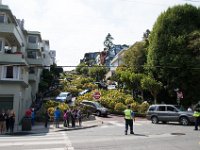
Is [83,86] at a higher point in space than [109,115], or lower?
higher

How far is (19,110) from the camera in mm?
33500

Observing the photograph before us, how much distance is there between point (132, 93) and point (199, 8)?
14853mm

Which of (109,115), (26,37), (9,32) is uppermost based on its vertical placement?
(26,37)

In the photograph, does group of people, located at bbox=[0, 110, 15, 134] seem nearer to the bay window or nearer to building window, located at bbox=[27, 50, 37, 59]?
the bay window

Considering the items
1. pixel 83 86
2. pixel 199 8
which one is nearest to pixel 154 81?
pixel 199 8

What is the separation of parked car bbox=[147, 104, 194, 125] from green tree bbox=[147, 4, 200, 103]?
822cm

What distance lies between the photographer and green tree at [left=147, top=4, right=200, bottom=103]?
41.4 meters

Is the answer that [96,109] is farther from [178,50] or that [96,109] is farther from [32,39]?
[32,39]

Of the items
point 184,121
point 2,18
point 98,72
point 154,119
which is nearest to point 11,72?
point 2,18

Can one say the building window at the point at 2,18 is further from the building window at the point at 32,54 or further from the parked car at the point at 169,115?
the building window at the point at 32,54

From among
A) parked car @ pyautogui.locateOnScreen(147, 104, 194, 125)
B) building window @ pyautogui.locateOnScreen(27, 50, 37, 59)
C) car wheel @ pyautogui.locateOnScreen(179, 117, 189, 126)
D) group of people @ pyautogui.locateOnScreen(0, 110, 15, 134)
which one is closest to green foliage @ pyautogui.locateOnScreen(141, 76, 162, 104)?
parked car @ pyautogui.locateOnScreen(147, 104, 194, 125)

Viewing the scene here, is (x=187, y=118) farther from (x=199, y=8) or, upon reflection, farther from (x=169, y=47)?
(x=199, y=8)

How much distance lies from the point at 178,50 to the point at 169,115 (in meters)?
12.8

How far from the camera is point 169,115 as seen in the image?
1243 inches
